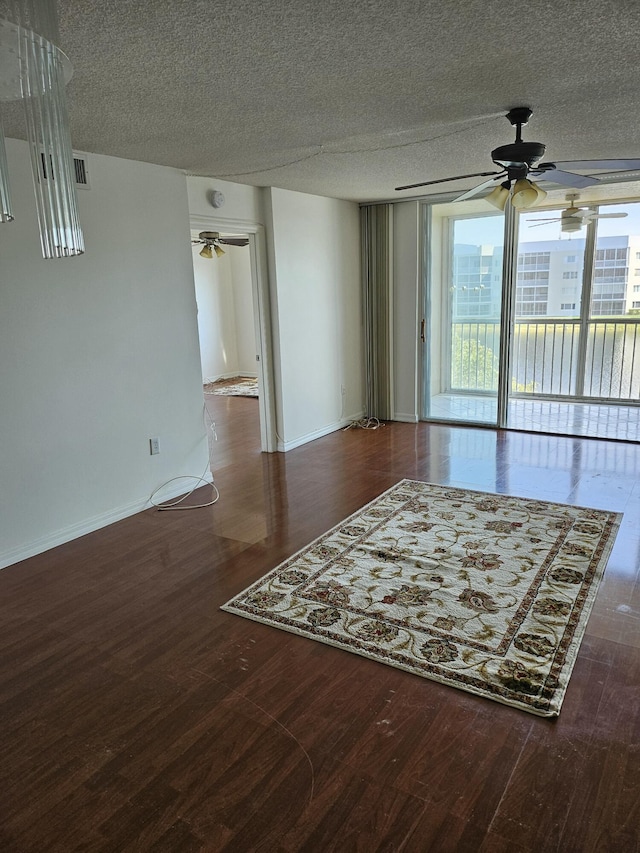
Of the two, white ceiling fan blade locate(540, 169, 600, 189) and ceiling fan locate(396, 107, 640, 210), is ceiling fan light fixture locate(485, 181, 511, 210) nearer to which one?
ceiling fan locate(396, 107, 640, 210)

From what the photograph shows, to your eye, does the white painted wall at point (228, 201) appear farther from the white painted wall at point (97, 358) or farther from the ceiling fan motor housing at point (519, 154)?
the ceiling fan motor housing at point (519, 154)

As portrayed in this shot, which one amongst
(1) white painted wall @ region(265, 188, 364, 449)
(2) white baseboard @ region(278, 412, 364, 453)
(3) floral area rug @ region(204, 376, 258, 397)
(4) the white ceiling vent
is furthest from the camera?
(3) floral area rug @ region(204, 376, 258, 397)

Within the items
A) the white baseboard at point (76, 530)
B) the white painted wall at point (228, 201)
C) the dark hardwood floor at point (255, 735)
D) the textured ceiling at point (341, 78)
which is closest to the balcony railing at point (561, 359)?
the white painted wall at point (228, 201)

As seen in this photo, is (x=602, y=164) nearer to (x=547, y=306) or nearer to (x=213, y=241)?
(x=547, y=306)

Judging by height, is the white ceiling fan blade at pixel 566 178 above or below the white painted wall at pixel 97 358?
above

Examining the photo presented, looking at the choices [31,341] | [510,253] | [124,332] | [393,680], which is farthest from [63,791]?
[510,253]

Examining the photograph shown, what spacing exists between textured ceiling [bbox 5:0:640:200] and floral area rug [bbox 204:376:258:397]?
4.85 metres

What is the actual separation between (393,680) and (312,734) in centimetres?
42

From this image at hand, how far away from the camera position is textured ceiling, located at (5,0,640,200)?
77.7 inches

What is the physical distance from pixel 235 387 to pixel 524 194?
6.66m

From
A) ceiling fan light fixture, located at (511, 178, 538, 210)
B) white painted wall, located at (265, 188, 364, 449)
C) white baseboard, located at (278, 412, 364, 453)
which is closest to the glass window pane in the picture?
white painted wall, located at (265, 188, 364, 449)

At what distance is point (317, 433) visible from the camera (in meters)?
6.23

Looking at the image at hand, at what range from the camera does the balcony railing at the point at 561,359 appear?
665 cm

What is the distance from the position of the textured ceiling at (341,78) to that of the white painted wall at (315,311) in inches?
55.4
